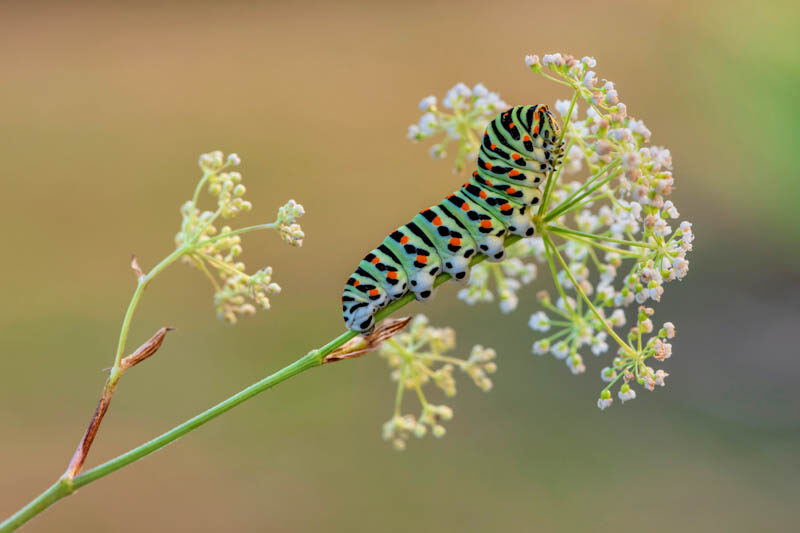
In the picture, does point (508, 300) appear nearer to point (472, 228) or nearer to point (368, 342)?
point (472, 228)

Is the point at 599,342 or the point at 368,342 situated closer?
the point at 368,342

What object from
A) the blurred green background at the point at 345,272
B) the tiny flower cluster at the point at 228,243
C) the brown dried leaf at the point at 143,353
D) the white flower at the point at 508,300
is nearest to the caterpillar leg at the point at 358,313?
the tiny flower cluster at the point at 228,243

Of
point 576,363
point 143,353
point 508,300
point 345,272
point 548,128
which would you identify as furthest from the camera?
point 345,272

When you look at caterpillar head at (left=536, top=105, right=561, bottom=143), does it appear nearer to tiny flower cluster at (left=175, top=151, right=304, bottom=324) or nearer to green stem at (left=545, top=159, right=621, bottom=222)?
green stem at (left=545, top=159, right=621, bottom=222)

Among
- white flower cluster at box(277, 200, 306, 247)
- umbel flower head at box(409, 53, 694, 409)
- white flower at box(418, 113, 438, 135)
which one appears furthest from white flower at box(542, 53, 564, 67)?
white flower cluster at box(277, 200, 306, 247)

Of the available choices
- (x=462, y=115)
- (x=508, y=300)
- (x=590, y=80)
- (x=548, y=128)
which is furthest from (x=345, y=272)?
(x=590, y=80)
